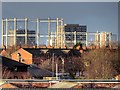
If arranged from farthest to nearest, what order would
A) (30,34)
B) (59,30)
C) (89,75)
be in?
(30,34)
(59,30)
(89,75)

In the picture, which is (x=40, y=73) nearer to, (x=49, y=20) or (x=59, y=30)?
(x=49, y=20)

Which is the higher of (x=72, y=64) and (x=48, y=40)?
(x=48, y=40)

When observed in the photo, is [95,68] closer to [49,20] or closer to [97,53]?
[97,53]

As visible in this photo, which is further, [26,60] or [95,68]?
[26,60]

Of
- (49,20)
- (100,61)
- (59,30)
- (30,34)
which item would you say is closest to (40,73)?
(100,61)

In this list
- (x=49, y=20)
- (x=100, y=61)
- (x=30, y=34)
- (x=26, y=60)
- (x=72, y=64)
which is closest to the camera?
(x=100, y=61)

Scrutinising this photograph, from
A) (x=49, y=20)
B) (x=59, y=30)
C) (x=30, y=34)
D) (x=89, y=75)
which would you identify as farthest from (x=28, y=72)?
(x=30, y=34)
